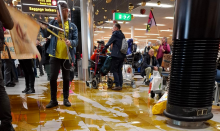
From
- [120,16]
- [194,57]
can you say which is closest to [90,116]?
[194,57]

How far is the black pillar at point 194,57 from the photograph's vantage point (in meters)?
2.06

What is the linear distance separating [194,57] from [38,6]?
18.7 ft

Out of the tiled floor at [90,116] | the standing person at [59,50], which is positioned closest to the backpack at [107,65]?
the tiled floor at [90,116]

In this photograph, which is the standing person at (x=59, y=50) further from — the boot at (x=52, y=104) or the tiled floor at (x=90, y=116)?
the tiled floor at (x=90, y=116)

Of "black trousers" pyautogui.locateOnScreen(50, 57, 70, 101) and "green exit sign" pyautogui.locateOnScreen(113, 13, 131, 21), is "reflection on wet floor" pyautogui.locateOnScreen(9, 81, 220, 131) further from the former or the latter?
"green exit sign" pyautogui.locateOnScreen(113, 13, 131, 21)

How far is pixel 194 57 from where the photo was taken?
6.93 feet

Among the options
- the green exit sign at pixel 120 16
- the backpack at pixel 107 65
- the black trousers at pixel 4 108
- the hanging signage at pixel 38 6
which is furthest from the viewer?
the green exit sign at pixel 120 16

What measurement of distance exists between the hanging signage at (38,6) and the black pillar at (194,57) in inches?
205

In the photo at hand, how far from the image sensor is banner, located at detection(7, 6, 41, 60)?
1734 millimetres

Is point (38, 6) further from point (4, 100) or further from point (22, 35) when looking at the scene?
point (4, 100)

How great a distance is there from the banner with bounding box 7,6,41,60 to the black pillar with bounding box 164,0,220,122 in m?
1.63

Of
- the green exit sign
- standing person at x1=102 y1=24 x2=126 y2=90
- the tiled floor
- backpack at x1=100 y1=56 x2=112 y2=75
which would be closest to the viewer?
the tiled floor

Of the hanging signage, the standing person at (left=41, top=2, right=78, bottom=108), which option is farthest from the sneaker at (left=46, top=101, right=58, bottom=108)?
the hanging signage

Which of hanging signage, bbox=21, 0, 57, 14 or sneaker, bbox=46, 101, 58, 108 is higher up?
hanging signage, bbox=21, 0, 57, 14
